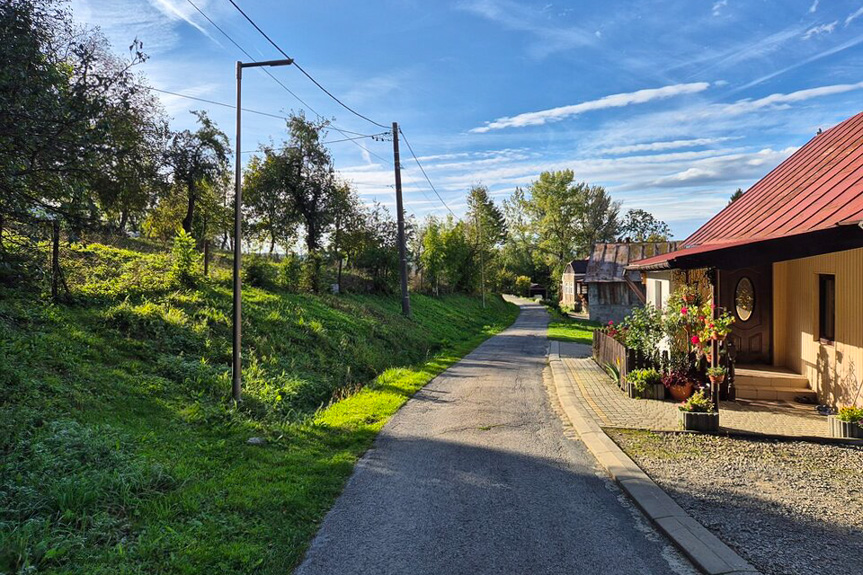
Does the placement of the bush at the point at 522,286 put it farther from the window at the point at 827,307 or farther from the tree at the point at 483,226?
the window at the point at 827,307

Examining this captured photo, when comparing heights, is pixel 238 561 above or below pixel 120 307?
below

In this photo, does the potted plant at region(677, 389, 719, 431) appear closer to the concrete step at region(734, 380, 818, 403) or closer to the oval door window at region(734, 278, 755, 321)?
the concrete step at region(734, 380, 818, 403)

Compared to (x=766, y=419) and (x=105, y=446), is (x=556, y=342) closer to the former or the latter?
(x=766, y=419)

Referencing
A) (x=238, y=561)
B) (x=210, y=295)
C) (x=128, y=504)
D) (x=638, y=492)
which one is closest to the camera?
(x=238, y=561)

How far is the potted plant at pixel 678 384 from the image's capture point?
30.7 feet

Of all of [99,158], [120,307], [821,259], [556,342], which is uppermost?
[99,158]

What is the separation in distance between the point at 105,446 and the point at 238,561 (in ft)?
7.94

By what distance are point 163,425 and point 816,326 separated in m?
10.6

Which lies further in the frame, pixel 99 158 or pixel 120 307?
pixel 120 307

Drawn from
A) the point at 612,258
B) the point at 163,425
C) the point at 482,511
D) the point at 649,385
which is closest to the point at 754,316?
the point at 649,385

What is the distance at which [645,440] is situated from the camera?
6.85 meters

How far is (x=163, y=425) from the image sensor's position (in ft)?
21.2

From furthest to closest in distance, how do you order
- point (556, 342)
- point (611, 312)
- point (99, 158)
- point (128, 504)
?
point (611, 312)
point (556, 342)
point (99, 158)
point (128, 504)

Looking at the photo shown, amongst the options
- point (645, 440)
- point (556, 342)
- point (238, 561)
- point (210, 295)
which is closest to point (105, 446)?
point (238, 561)
